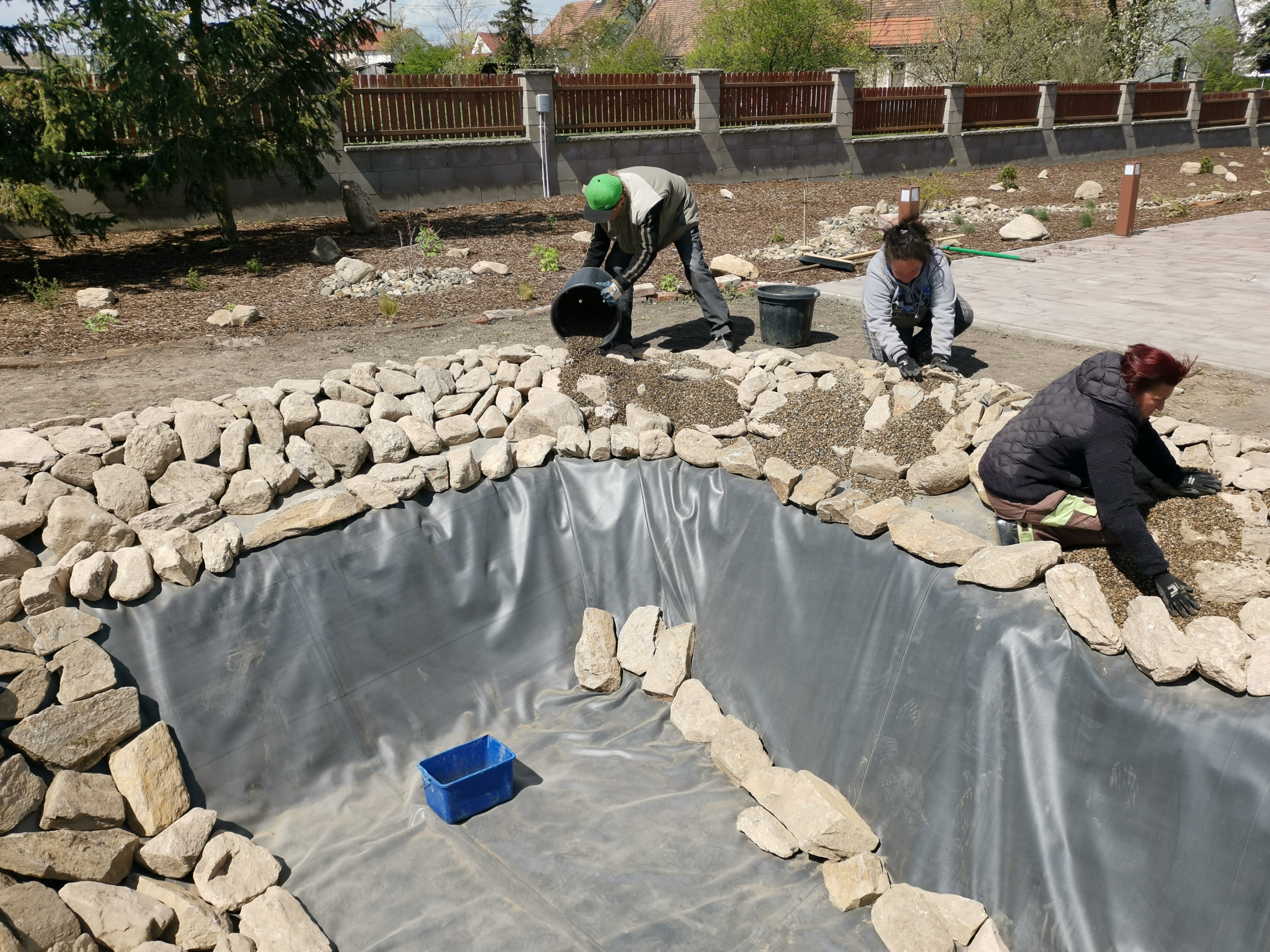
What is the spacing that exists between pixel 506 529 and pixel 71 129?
251 inches

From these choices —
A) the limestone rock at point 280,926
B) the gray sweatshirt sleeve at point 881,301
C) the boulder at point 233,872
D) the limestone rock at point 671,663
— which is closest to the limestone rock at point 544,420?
the limestone rock at point 671,663

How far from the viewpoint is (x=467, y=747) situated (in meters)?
3.75

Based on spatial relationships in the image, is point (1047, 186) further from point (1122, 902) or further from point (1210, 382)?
point (1122, 902)

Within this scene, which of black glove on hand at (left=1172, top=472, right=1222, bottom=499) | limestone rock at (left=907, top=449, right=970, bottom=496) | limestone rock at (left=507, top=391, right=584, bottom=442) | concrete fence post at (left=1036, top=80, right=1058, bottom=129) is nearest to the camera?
black glove on hand at (left=1172, top=472, right=1222, bottom=499)

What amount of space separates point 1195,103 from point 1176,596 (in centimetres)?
2215

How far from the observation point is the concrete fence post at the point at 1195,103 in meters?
20.2

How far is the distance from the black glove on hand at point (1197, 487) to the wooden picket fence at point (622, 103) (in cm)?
1111

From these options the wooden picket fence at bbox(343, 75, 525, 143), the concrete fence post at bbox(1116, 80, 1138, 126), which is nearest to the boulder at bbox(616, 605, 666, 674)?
the wooden picket fence at bbox(343, 75, 525, 143)

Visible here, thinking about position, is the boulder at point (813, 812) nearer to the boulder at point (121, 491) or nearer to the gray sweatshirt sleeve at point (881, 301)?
the gray sweatshirt sleeve at point (881, 301)

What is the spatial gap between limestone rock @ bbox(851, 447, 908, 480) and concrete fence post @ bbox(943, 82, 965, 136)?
14.4 m

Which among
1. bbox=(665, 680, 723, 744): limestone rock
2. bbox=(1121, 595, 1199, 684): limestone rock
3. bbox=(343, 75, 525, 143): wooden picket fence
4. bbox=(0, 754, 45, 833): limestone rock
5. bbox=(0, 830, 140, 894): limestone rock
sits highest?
bbox=(343, 75, 525, 143): wooden picket fence

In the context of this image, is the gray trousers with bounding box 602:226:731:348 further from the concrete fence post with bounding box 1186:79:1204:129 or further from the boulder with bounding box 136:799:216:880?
the concrete fence post with bounding box 1186:79:1204:129

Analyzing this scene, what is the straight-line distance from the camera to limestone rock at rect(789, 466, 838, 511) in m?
3.88

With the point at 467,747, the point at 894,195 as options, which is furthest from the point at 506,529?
the point at 894,195
